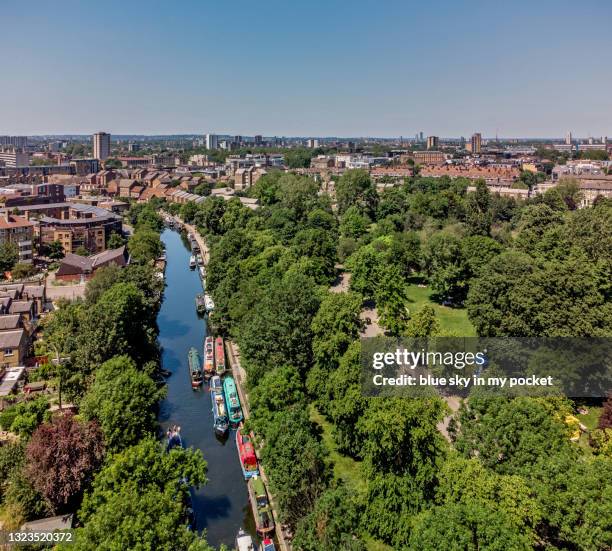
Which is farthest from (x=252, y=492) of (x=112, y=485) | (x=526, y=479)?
(x=526, y=479)

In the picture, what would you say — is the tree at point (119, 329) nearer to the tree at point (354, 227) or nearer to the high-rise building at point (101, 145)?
the tree at point (354, 227)

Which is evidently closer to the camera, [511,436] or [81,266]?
[511,436]

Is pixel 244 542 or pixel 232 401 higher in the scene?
pixel 232 401

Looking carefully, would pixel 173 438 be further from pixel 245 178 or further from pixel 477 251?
pixel 245 178

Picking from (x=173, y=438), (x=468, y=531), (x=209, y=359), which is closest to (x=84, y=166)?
(x=209, y=359)

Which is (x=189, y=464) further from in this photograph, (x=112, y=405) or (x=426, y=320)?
(x=426, y=320)

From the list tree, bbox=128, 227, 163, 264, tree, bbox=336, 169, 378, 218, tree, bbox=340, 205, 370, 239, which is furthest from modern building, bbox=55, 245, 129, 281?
tree, bbox=336, 169, 378, 218
